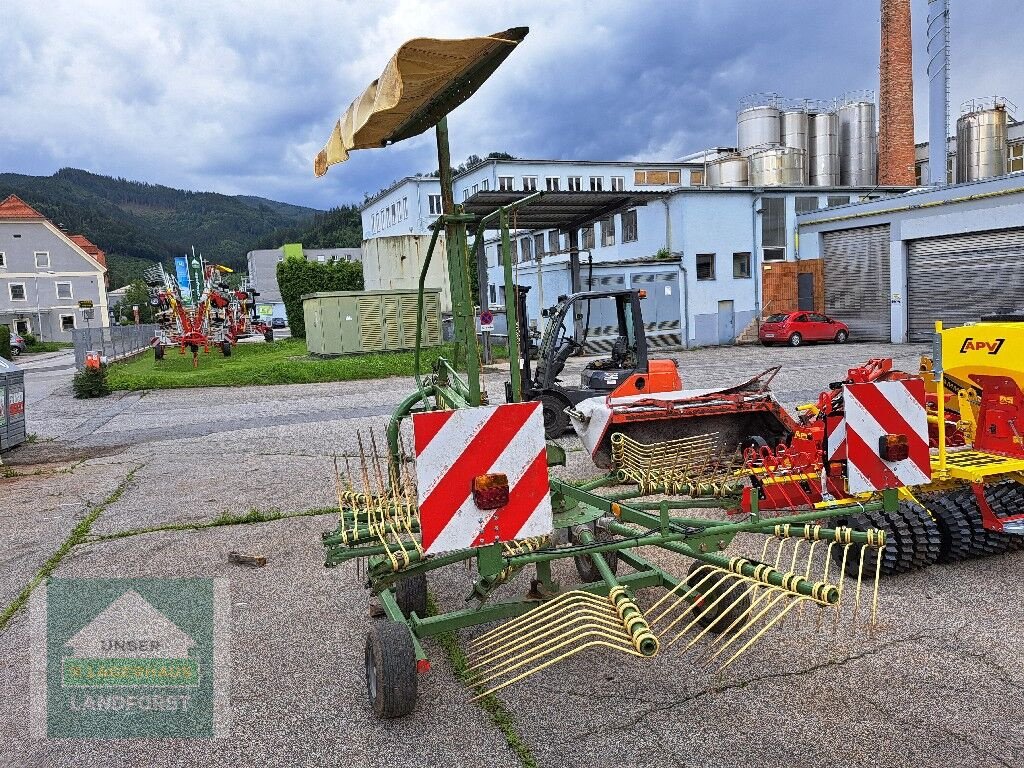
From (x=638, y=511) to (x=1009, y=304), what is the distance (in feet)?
75.3

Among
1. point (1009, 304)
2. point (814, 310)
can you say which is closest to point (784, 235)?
point (814, 310)

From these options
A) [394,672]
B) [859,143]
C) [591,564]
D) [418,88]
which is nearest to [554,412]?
[591,564]

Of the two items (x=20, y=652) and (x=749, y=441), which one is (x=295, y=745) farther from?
(x=749, y=441)

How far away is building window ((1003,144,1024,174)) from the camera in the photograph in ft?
114

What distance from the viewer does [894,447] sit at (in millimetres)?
3916

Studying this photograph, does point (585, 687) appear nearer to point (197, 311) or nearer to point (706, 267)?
point (706, 267)

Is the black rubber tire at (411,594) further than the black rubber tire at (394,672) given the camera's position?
Yes

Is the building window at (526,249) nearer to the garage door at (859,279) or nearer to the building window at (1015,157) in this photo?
the garage door at (859,279)

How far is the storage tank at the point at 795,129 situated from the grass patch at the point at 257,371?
21.8 metres

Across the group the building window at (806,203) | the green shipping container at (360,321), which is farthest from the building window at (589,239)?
the green shipping container at (360,321)

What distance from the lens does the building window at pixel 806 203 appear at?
29.6 m

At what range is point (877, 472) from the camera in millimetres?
3979

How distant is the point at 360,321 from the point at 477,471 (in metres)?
22.8
